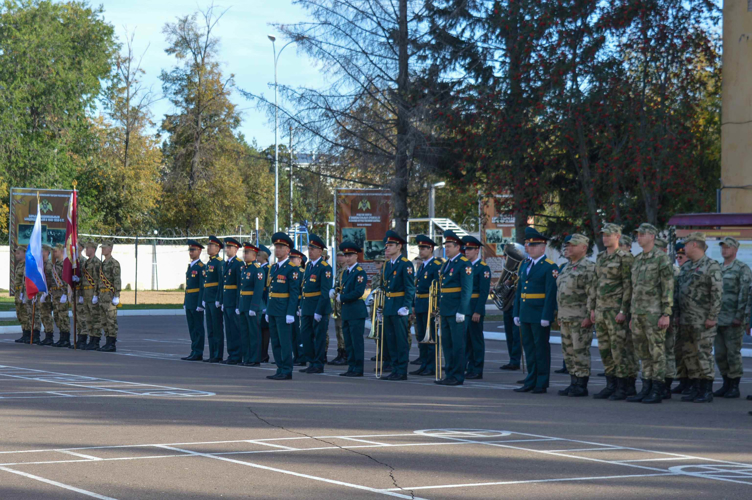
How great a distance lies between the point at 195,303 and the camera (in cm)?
1802

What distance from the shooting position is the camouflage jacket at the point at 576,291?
41.2 ft

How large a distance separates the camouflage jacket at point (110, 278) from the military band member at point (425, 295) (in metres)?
6.61

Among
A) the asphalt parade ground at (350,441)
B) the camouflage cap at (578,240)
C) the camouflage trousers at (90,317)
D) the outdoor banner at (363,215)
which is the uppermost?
the outdoor banner at (363,215)

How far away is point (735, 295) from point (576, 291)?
2112mm

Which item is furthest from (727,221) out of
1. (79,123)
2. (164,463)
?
(79,123)

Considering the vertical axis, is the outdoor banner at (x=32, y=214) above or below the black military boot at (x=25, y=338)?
above

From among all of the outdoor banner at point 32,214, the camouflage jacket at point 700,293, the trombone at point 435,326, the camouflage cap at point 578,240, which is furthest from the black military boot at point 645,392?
the outdoor banner at point 32,214

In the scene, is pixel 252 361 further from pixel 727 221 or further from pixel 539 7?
pixel 539 7

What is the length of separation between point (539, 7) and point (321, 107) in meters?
5.95

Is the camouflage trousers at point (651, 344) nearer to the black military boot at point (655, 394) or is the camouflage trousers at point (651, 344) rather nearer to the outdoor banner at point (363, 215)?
the black military boot at point (655, 394)

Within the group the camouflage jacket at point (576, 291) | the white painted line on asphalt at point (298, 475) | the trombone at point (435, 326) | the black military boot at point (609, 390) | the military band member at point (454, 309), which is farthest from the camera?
the trombone at point (435, 326)

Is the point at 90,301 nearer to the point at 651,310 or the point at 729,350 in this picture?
the point at 651,310

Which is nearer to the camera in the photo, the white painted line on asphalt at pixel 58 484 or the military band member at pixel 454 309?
the white painted line on asphalt at pixel 58 484

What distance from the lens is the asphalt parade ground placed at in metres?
6.90
